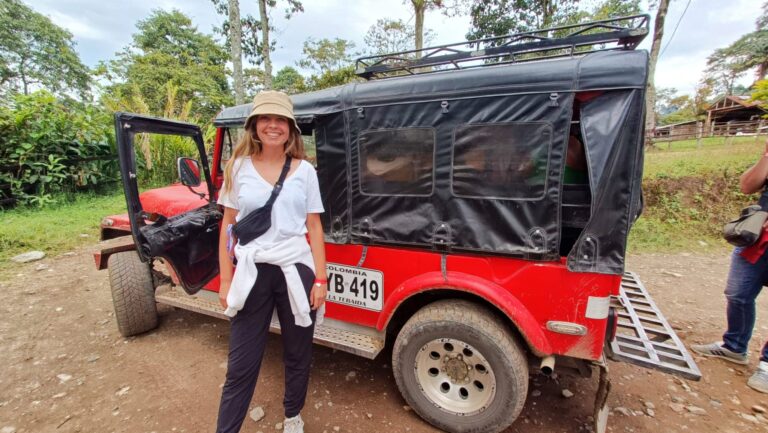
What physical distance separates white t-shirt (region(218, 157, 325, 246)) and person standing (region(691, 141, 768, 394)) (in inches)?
122

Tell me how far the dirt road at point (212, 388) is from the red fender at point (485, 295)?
2.66ft

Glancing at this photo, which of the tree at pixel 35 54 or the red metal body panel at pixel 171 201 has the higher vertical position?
the tree at pixel 35 54

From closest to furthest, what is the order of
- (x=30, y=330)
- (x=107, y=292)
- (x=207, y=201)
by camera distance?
(x=207, y=201), (x=30, y=330), (x=107, y=292)

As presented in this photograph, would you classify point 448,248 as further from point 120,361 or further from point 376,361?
point 120,361

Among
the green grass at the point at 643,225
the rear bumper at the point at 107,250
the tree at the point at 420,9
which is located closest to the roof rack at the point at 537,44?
the rear bumper at the point at 107,250

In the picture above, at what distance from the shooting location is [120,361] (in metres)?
3.08

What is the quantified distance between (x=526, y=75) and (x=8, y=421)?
4.19 metres

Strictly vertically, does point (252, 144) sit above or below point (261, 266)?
above

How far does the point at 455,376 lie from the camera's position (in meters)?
2.24

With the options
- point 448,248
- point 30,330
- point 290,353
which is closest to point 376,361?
point 290,353

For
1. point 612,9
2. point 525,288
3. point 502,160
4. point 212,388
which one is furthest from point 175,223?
point 612,9

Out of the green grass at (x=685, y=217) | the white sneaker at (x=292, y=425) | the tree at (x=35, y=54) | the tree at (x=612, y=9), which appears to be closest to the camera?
the white sneaker at (x=292, y=425)

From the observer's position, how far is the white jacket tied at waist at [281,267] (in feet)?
5.71

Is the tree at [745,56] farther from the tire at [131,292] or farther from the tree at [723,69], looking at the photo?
the tire at [131,292]
